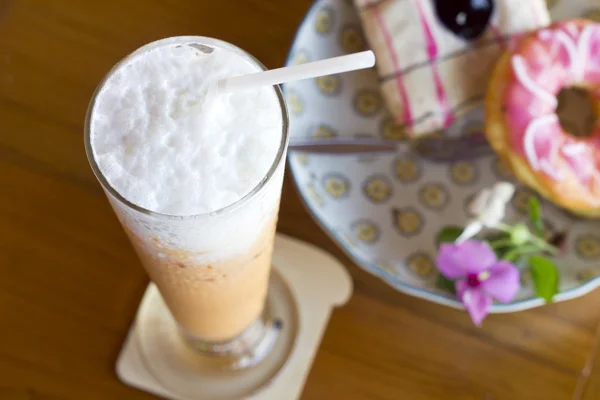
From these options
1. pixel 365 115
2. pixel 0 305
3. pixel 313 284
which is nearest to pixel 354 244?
pixel 313 284

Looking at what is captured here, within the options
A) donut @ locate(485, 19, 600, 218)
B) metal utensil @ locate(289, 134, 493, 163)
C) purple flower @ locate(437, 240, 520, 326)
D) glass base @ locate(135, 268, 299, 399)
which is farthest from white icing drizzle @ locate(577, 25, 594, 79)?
glass base @ locate(135, 268, 299, 399)

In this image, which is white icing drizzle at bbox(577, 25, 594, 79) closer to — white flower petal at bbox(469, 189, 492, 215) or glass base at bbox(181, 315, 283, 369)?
white flower petal at bbox(469, 189, 492, 215)

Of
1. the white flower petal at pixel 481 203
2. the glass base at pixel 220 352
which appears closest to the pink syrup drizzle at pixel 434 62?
the white flower petal at pixel 481 203

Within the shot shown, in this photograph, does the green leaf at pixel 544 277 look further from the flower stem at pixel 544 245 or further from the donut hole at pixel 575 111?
the donut hole at pixel 575 111

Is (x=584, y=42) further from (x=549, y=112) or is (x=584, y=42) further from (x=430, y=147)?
(x=430, y=147)

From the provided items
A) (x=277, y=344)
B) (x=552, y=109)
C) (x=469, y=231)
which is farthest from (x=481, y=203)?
(x=277, y=344)
